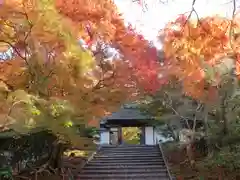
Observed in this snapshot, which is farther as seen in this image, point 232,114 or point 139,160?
point 139,160

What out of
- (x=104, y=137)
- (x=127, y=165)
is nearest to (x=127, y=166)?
(x=127, y=165)

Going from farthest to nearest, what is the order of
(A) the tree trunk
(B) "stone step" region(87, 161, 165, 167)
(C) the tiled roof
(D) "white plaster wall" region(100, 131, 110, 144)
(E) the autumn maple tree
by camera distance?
(D) "white plaster wall" region(100, 131, 110, 144) → (C) the tiled roof → (B) "stone step" region(87, 161, 165, 167) → (A) the tree trunk → (E) the autumn maple tree

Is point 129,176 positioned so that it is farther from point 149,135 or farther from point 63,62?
point 149,135

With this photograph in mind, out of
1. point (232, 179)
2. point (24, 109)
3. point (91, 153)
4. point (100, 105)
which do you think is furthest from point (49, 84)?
point (91, 153)

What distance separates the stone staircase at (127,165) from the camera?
1548 centimetres

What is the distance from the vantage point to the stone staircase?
15.5m

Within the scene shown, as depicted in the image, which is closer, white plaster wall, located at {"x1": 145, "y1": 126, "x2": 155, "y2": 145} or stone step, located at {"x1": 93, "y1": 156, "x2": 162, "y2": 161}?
stone step, located at {"x1": 93, "y1": 156, "x2": 162, "y2": 161}

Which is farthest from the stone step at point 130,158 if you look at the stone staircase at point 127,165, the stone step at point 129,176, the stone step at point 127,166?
the stone step at point 129,176

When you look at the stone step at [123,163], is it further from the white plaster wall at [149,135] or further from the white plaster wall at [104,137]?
the white plaster wall at [104,137]

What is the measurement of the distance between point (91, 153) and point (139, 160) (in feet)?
9.41

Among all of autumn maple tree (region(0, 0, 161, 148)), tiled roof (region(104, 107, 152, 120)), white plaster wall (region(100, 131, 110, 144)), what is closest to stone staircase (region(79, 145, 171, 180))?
tiled roof (region(104, 107, 152, 120))

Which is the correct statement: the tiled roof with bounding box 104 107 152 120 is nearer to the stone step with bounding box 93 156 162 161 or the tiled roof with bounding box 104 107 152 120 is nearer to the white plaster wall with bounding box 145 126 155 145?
the white plaster wall with bounding box 145 126 155 145

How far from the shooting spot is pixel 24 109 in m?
7.09

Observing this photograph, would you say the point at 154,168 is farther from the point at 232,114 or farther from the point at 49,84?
the point at 49,84
